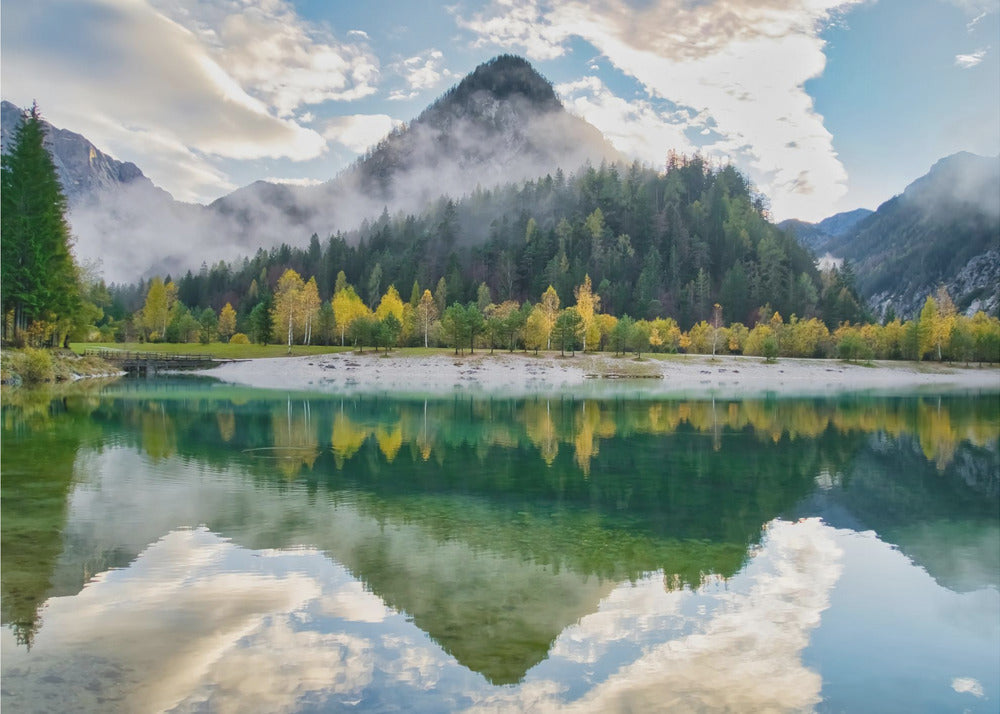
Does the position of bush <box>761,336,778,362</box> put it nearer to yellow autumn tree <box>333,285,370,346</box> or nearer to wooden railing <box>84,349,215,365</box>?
yellow autumn tree <box>333,285,370,346</box>

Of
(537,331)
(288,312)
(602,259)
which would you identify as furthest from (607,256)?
(288,312)

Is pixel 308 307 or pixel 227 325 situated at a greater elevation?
pixel 308 307

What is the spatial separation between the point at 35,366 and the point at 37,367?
236mm

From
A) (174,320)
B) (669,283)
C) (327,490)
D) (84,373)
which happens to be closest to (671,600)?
(327,490)

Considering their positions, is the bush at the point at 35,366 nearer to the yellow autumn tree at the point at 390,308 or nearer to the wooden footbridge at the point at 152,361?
the wooden footbridge at the point at 152,361

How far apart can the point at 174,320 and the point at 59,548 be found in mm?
133984

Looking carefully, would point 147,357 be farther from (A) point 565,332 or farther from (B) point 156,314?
(A) point 565,332

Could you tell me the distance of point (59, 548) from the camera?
12.8 meters

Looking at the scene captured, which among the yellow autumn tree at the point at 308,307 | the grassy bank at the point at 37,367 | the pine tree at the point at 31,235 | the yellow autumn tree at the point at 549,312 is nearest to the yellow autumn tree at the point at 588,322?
the yellow autumn tree at the point at 549,312

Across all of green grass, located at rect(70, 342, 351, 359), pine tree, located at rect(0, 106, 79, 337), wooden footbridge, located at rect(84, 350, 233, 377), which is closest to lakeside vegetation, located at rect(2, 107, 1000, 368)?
pine tree, located at rect(0, 106, 79, 337)

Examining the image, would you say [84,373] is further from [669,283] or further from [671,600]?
[669,283]

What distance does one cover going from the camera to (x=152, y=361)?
92062mm

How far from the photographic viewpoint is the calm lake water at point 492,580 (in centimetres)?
815

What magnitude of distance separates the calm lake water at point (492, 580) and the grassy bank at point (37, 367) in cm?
3459
